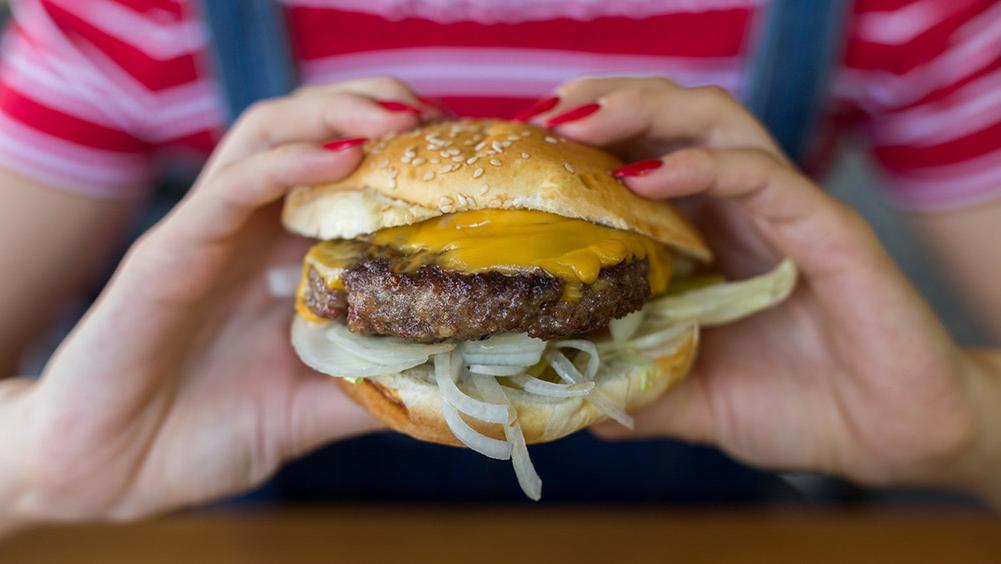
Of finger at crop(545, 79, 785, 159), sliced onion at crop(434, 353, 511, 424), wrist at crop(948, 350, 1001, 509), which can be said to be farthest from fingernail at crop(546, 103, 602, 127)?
wrist at crop(948, 350, 1001, 509)

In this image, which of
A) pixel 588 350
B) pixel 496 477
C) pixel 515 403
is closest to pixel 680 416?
pixel 588 350

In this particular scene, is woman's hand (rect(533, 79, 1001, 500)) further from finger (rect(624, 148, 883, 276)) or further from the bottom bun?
the bottom bun

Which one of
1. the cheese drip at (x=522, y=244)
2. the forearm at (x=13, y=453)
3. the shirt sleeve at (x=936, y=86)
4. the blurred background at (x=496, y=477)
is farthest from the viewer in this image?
the blurred background at (x=496, y=477)

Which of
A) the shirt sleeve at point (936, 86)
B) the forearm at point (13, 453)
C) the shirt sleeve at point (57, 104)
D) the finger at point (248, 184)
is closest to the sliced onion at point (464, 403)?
the finger at point (248, 184)

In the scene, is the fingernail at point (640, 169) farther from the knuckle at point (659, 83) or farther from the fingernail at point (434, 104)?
the fingernail at point (434, 104)

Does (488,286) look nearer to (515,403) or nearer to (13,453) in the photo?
(515,403)

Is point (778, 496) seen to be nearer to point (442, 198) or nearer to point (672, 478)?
point (672, 478)
